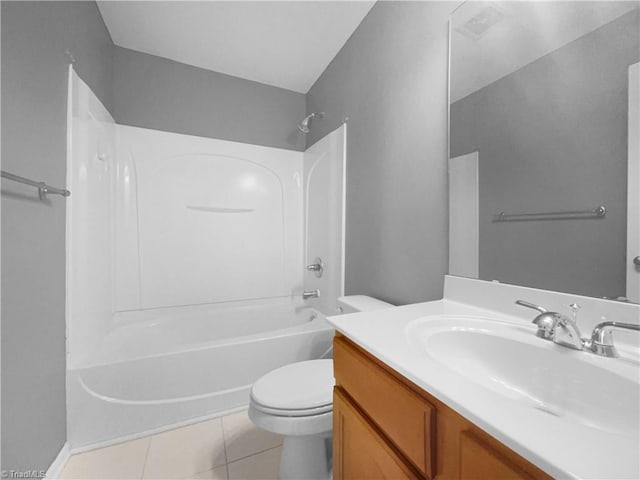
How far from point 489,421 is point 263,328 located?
2061mm

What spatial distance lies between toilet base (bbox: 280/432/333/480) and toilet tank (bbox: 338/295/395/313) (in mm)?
531

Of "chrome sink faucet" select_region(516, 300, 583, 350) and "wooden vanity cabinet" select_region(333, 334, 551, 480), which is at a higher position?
"chrome sink faucet" select_region(516, 300, 583, 350)

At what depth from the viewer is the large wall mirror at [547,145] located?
61 centimetres

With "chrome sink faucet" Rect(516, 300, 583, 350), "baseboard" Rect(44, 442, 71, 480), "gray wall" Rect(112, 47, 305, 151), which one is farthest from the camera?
"gray wall" Rect(112, 47, 305, 151)

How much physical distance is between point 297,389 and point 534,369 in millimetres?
806

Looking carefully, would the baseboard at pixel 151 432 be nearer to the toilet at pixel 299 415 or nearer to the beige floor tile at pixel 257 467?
the beige floor tile at pixel 257 467

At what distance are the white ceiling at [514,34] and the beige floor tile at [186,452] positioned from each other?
1.91 meters

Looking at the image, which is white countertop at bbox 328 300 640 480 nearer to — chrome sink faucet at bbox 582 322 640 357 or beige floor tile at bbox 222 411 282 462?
chrome sink faucet at bbox 582 322 640 357

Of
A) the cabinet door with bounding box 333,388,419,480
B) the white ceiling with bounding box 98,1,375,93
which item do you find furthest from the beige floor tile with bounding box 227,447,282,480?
the white ceiling with bounding box 98,1,375,93

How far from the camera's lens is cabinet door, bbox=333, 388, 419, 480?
21.3 inches

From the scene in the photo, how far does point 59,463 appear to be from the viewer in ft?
3.63

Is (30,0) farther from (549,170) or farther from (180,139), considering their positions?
(549,170)

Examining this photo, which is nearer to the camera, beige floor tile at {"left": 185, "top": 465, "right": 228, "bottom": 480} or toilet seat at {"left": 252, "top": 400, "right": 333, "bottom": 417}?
toilet seat at {"left": 252, "top": 400, "right": 333, "bottom": 417}

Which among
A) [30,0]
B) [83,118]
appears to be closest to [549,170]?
[30,0]
